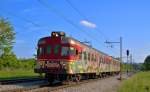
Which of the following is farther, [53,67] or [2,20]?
[2,20]

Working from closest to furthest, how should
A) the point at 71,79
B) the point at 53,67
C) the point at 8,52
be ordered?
the point at 53,67 < the point at 71,79 < the point at 8,52

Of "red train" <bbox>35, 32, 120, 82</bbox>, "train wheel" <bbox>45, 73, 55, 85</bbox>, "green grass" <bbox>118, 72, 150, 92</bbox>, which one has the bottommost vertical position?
"green grass" <bbox>118, 72, 150, 92</bbox>

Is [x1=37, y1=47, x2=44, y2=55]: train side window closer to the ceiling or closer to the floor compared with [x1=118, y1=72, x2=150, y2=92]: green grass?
closer to the ceiling

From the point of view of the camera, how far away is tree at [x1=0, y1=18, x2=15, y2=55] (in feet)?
257

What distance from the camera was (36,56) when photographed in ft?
91.9

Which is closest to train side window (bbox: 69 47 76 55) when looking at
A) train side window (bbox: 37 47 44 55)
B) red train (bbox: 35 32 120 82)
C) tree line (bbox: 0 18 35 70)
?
red train (bbox: 35 32 120 82)

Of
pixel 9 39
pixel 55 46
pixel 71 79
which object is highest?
pixel 9 39

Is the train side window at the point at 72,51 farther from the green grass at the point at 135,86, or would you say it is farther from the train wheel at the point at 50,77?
the green grass at the point at 135,86

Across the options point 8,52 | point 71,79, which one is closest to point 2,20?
point 8,52

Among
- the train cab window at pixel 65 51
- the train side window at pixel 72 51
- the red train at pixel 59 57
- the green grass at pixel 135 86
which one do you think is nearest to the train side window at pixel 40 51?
the red train at pixel 59 57

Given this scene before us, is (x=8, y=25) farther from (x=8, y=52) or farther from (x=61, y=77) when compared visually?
(x=61, y=77)

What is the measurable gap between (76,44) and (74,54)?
964mm

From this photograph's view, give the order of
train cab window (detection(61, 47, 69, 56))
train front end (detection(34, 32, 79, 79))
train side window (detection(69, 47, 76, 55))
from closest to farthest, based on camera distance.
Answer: train front end (detection(34, 32, 79, 79))
train cab window (detection(61, 47, 69, 56))
train side window (detection(69, 47, 76, 55))

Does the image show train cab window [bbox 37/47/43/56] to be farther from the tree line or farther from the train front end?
the tree line
